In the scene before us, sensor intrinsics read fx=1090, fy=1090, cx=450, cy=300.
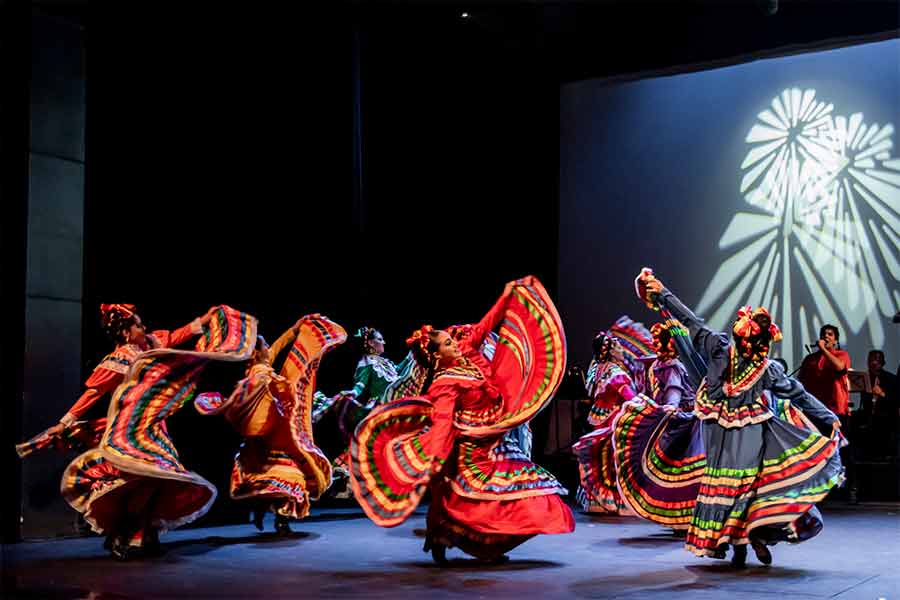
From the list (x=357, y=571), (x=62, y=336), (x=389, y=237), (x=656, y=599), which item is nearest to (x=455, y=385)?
(x=357, y=571)

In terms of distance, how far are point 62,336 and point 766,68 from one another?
6.84 m

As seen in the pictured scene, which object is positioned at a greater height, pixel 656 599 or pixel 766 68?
pixel 766 68

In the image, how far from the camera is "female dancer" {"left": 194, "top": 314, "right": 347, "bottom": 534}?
21.9 feet

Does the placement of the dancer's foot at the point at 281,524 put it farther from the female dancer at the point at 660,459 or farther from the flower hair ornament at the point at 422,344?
the female dancer at the point at 660,459

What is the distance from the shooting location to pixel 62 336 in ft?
22.8

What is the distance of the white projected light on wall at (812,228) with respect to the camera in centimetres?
942

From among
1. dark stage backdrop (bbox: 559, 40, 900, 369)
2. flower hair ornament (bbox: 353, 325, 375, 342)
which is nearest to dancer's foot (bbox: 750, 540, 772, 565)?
flower hair ornament (bbox: 353, 325, 375, 342)

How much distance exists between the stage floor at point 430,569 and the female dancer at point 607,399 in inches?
27.3

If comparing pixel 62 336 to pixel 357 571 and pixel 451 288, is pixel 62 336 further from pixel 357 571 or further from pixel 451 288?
pixel 451 288

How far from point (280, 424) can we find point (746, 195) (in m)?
5.46

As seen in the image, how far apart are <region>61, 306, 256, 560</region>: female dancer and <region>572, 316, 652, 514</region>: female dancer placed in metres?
2.86

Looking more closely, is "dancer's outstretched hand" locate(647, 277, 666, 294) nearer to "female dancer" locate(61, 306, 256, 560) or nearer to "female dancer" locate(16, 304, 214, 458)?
"female dancer" locate(61, 306, 256, 560)

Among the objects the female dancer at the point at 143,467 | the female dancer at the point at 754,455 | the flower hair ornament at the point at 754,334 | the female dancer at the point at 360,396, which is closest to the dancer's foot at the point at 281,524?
the female dancer at the point at 143,467

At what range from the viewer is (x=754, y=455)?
502cm
